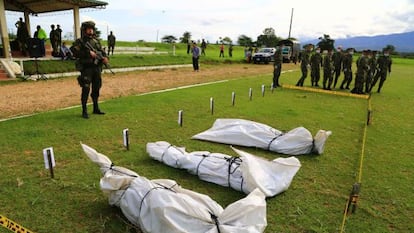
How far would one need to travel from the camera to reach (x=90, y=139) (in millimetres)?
5871

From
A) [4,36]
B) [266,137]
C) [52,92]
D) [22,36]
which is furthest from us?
[22,36]

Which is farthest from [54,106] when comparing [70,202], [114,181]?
[114,181]

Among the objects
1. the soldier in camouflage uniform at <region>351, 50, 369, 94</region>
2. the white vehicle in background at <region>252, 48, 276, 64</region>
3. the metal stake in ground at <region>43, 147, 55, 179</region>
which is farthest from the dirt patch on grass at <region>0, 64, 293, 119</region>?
the white vehicle in background at <region>252, 48, 276, 64</region>

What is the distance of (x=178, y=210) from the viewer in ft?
8.82

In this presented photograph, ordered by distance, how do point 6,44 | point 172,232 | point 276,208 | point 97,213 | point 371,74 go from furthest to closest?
point 6,44, point 371,74, point 276,208, point 97,213, point 172,232

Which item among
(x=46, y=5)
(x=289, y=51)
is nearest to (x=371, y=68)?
(x=46, y=5)

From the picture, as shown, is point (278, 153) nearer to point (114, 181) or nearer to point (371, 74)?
point (114, 181)

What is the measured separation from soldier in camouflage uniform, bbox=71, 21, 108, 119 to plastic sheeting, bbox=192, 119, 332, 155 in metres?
2.72

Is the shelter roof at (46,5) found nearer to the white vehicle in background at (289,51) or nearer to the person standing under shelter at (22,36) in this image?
the person standing under shelter at (22,36)

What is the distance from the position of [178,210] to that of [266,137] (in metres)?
3.39

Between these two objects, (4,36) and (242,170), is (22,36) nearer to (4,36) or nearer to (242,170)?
(4,36)

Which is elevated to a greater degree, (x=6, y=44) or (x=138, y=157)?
(x=6, y=44)

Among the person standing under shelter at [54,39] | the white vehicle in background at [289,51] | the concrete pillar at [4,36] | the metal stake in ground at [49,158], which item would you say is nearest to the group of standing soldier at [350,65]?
the metal stake in ground at [49,158]

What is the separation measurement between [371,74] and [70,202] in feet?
44.5
